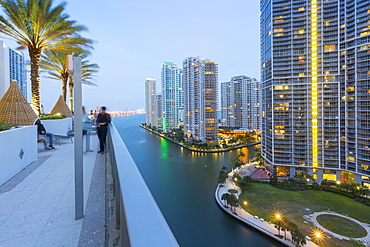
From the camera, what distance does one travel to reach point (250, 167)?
114ft

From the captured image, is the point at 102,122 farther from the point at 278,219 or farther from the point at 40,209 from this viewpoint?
the point at 278,219

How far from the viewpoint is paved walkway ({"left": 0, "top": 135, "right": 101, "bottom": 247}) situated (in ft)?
5.69

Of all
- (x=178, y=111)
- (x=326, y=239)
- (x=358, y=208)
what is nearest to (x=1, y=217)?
(x=326, y=239)

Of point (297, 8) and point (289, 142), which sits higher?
point (297, 8)

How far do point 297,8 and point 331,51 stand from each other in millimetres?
8505

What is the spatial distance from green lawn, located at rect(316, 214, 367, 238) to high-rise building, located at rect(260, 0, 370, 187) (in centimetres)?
1037

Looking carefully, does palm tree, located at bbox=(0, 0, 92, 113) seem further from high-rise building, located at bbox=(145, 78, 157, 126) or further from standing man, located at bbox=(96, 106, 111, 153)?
high-rise building, located at bbox=(145, 78, 157, 126)

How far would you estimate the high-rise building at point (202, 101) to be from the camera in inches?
1983

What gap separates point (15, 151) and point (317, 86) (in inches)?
1339

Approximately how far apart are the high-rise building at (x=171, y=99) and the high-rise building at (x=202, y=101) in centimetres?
1861

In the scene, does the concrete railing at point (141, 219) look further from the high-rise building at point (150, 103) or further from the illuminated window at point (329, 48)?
the high-rise building at point (150, 103)

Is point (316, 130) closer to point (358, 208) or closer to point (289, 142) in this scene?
point (289, 142)

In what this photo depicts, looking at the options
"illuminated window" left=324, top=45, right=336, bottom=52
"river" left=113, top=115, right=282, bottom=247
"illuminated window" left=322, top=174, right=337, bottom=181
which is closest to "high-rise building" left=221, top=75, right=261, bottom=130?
"river" left=113, top=115, right=282, bottom=247

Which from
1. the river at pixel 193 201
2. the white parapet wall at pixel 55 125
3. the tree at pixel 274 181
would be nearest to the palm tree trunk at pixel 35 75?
the white parapet wall at pixel 55 125
